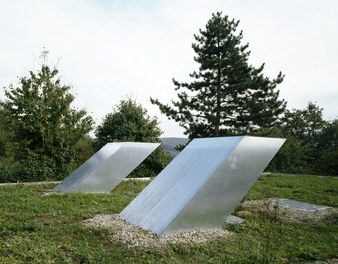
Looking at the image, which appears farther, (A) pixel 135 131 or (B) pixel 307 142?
(B) pixel 307 142

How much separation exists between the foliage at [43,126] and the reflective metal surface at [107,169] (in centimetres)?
339

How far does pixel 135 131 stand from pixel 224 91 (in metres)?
11.0

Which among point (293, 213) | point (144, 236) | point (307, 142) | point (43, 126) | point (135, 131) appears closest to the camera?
point (144, 236)

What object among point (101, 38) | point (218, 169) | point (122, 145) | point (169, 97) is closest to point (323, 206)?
point (218, 169)

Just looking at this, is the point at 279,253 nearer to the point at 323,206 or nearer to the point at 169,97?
the point at 323,206

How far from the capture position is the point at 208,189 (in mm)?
5512

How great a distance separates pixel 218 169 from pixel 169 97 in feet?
70.3

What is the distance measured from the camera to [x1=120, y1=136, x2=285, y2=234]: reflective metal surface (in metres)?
5.45

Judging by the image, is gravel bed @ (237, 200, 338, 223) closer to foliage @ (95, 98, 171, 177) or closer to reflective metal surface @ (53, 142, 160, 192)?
reflective metal surface @ (53, 142, 160, 192)

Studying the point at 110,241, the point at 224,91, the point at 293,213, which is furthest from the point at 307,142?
the point at 110,241

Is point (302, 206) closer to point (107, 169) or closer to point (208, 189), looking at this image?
point (208, 189)

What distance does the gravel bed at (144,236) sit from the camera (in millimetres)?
5016

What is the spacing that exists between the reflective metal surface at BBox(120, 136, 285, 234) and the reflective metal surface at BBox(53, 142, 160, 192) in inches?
140

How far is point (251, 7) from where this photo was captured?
1041 cm
